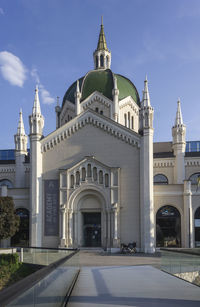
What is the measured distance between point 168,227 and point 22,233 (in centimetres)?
1640

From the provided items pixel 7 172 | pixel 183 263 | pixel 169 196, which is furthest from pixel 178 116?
→ pixel 183 263

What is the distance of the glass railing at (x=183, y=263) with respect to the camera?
45.5ft

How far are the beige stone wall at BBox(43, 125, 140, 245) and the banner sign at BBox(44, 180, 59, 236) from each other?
79cm

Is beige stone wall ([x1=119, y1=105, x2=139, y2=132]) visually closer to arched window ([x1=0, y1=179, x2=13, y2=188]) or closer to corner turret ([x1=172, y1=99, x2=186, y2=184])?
corner turret ([x1=172, y1=99, x2=186, y2=184])

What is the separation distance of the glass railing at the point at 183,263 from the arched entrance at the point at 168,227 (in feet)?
65.1

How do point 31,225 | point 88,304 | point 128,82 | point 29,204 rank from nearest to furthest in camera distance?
1. point 88,304
2. point 31,225
3. point 29,204
4. point 128,82

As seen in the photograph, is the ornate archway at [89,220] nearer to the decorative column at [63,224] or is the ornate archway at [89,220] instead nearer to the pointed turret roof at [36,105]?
the decorative column at [63,224]

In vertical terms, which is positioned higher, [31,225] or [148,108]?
[148,108]

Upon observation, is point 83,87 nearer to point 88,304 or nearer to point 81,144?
point 81,144

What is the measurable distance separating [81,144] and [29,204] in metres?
9.18

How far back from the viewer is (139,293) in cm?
1164

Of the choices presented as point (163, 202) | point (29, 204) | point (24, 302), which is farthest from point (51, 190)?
point (24, 302)

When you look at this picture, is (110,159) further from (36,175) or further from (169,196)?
(36,175)

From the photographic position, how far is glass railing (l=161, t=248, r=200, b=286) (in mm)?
13859
